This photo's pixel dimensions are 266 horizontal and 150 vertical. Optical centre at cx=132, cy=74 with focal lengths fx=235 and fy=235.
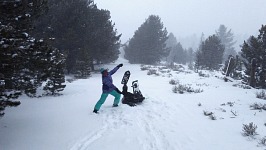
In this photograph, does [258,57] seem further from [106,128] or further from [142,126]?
[106,128]

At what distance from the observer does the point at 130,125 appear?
7.52 meters

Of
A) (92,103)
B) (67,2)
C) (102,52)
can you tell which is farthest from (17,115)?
(102,52)

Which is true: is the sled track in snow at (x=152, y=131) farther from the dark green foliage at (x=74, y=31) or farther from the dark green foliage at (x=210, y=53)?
the dark green foliage at (x=210, y=53)

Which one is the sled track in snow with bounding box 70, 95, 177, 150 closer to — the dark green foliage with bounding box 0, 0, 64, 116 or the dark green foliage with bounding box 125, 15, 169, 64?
the dark green foliage with bounding box 0, 0, 64, 116

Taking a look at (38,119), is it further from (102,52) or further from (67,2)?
(102,52)

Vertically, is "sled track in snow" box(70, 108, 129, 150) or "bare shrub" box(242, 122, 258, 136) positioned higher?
"bare shrub" box(242, 122, 258, 136)

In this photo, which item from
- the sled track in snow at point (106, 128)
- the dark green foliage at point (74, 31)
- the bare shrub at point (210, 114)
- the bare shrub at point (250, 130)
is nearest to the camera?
the sled track in snow at point (106, 128)

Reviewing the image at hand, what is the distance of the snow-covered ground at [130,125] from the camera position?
6039 mm

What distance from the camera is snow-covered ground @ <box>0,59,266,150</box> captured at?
6039mm

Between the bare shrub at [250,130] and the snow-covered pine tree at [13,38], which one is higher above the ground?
the snow-covered pine tree at [13,38]

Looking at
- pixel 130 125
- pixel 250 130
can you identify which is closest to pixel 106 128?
pixel 130 125

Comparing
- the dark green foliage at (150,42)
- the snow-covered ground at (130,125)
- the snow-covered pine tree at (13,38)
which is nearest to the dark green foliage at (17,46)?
the snow-covered pine tree at (13,38)

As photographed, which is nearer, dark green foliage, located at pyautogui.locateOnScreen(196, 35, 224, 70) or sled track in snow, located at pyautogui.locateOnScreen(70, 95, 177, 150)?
sled track in snow, located at pyautogui.locateOnScreen(70, 95, 177, 150)

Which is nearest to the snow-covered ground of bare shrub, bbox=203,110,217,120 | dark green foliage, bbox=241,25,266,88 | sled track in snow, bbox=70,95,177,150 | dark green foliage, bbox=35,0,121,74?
sled track in snow, bbox=70,95,177,150
